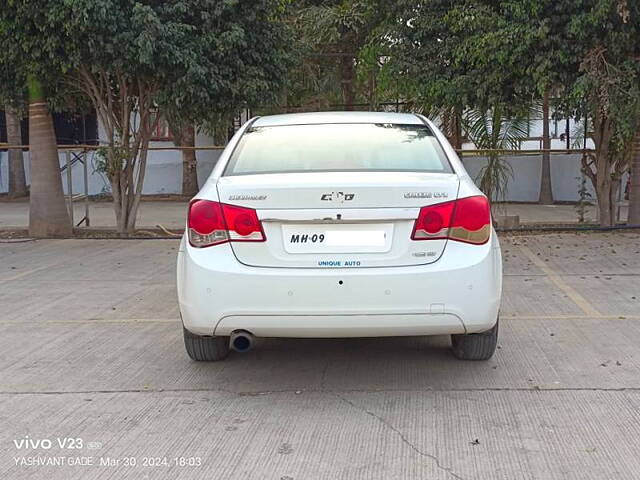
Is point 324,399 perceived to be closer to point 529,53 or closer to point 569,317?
point 569,317

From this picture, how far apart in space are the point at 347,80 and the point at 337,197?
644 inches

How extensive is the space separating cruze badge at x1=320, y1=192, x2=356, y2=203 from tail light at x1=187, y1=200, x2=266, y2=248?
394mm

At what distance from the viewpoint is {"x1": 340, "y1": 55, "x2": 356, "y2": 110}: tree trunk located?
66.0ft

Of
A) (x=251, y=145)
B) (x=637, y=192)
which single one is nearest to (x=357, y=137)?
(x=251, y=145)

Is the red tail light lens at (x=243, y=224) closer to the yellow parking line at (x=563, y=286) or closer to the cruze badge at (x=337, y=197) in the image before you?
the cruze badge at (x=337, y=197)

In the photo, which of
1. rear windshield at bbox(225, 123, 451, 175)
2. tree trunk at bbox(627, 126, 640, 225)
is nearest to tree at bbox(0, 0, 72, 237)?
rear windshield at bbox(225, 123, 451, 175)

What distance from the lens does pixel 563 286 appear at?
8.02 m

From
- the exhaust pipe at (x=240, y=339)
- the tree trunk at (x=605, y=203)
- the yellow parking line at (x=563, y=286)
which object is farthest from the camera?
the tree trunk at (x=605, y=203)

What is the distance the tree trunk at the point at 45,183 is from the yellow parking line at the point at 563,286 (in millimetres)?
7288

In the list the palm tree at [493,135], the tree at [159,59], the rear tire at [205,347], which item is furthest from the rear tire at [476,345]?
the palm tree at [493,135]

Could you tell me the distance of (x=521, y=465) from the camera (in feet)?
12.2

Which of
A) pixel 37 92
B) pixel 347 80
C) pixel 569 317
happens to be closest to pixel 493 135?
pixel 569 317

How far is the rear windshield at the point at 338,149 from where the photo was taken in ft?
16.4

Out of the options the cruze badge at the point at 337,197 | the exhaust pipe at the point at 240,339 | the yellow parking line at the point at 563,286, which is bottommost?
the yellow parking line at the point at 563,286
